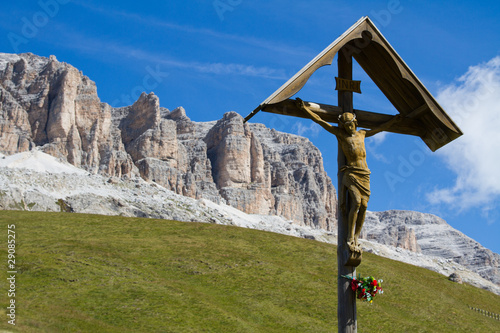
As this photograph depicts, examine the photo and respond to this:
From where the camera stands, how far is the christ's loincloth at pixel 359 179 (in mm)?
8156

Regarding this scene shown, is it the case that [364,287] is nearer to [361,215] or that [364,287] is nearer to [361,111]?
[361,215]

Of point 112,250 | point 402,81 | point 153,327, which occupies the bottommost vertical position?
point 153,327

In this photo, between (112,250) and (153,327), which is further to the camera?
(112,250)

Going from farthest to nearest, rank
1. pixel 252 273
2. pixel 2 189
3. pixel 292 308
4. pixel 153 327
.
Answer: pixel 2 189 → pixel 252 273 → pixel 292 308 → pixel 153 327

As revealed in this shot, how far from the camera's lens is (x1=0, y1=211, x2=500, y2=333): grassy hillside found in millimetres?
31203

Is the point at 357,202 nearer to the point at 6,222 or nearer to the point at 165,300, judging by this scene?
the point at 165,300

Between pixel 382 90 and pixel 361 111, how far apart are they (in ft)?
1.98

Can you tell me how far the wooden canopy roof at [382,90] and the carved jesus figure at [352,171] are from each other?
13.5 inches

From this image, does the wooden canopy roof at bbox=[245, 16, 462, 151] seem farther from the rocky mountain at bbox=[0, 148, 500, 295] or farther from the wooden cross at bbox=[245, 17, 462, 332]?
the rocky mountain at bbox=[0, 148, 500, 295]

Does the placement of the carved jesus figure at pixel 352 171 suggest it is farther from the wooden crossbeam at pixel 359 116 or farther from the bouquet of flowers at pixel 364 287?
the bouquet of flowers at pixel 364 287

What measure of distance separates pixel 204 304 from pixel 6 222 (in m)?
33.2

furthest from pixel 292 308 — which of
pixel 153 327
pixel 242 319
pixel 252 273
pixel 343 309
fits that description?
pixel 343 309

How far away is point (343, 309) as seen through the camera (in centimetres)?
812

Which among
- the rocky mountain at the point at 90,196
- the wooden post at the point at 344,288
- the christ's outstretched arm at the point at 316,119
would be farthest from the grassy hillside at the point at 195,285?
the rocky mountain at the point at 90,196
